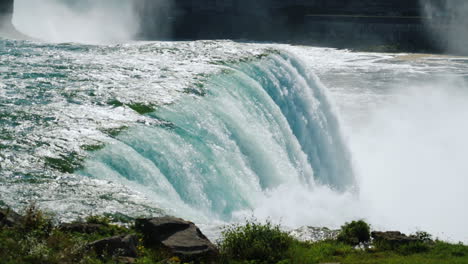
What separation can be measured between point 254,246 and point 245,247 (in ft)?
0.45

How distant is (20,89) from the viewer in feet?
46.9

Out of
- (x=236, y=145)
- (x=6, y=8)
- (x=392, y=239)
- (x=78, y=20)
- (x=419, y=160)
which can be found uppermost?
(x=78, y=20)

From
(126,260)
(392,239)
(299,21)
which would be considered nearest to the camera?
(126,260)

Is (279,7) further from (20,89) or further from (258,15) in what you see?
(20,89)

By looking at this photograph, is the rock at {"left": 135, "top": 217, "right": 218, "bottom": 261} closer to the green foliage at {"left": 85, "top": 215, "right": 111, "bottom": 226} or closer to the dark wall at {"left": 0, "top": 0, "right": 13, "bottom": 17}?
the green foliage at {"left": 85, "top": 215, "right": 111, "bottom": 226}

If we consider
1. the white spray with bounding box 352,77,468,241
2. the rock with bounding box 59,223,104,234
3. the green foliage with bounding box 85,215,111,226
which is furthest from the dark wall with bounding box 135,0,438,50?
the rock with bounding box 59,223,104,234

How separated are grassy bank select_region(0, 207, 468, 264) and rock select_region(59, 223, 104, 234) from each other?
41 mm

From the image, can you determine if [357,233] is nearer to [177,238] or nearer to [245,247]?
[245,247]

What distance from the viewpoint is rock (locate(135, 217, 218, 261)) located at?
7.75 m

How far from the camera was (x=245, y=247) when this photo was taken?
8258 millimetres

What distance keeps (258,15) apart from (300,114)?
29.6m

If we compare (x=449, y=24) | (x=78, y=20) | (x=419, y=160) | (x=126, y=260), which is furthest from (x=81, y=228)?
(x=449, y=24)

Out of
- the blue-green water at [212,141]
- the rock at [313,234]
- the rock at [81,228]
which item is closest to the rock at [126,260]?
the rock at [81,228]

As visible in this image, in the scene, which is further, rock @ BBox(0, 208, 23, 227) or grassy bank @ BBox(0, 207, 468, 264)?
rock @ BBox(0, 208, 23, 227)
